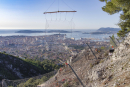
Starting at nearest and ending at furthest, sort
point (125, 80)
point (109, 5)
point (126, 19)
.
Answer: point (125, 80)
point (109, 5)
point (126, 19)

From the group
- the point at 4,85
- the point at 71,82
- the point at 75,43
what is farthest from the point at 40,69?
the point at 75,43

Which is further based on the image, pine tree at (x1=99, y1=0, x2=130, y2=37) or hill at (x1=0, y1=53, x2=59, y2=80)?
hill at (x1=0, y1=53, x2=59, y2=80)

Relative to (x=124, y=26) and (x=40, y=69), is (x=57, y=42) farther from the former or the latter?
(x=124, y=26)

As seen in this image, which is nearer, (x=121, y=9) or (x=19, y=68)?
(x=121, y=9)

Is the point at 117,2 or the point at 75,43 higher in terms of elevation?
the point at 117,2

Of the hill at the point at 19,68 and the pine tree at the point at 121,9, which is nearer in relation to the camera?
the pine tree at the point at 121,9

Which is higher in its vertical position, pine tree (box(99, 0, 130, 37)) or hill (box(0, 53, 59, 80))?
pine tree (box(99, 0, 130, 37))

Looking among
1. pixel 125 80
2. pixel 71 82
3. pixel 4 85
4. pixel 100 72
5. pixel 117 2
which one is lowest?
pixel 4 85

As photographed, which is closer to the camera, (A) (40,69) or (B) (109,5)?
(B) (109,5)

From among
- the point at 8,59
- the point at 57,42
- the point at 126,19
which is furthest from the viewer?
the point at 57,42

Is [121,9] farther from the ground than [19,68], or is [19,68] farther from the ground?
[121,9]

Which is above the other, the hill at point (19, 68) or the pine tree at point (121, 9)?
the pine tree at point (121, 9)
